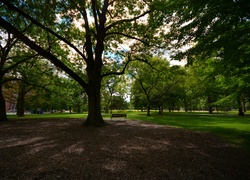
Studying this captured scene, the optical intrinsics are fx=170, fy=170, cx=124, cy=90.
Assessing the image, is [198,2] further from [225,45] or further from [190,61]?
[190,61]

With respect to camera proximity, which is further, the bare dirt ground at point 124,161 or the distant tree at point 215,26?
the distant tree at point 215,26

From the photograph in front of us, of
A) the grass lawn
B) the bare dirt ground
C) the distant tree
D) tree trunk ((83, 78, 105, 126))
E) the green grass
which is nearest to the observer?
the bare dirt ground

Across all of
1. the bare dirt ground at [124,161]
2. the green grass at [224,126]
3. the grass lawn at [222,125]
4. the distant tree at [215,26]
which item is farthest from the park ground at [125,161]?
the distant tree at [215,26]

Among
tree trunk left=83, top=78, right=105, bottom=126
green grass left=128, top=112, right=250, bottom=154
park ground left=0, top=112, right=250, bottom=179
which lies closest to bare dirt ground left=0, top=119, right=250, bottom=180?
park ground left=0, top=112, right=250, bottom=179

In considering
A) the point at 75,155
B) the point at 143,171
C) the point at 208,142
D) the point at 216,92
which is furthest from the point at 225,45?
the point at 216,92

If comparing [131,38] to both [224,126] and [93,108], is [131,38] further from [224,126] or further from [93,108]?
[224,126]

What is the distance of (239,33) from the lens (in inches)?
268

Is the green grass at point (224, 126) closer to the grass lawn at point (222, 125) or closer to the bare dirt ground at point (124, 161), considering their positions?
the grass lawn at point (222, 125)

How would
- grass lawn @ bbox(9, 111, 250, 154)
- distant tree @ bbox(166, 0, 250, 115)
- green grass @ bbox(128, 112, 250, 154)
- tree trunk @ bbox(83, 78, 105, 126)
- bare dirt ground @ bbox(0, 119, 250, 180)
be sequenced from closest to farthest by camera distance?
1. bare dirt ground @ bbox(0, 119, 250, 180)
2. distant tree @ bbox(166, 0, 250, 115)
3. green grass @ bbox(128, 112, 250, 154)
4. grass lawn @ bbox(9, 111, 250, 154)
5. tree trunk @ bbox(83, 78, 105, 126)

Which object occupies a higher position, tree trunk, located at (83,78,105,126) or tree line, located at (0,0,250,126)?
tree line, located at (0,0,250,126)

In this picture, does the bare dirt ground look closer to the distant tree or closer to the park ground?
the park ground

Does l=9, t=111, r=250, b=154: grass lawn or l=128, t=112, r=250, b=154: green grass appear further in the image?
l=9, t=111, r=250, b=154: grass lawn

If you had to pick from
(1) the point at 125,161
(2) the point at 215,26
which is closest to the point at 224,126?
(2) the point at 215,26

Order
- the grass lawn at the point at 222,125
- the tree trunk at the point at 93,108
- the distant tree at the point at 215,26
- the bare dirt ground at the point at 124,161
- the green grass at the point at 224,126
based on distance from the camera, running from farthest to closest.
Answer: the tree trunk at the point at 93,108, the grass lawn at the point at 222,125, the green grass at the point at 224,126, the distant tree at the point at 215,26, the bare dirt ground at the point at 124,161
